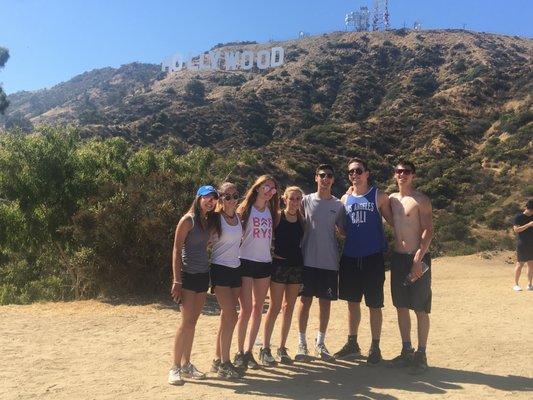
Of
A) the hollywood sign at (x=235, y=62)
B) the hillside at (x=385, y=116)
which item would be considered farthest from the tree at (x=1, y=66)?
the hollywood sign at (x=235, y=62)

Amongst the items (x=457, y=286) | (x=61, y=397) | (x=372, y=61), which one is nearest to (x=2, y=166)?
(x=61, y=397)

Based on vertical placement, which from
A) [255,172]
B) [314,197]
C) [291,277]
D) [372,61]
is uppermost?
[372,61]

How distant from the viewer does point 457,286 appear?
12.3 m

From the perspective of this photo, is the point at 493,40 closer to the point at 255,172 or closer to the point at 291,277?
the point at 255,172

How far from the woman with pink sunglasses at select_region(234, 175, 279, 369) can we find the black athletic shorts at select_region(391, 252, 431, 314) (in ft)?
4.12

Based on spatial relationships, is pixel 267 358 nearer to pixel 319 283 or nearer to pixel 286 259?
→ pixel 319 283

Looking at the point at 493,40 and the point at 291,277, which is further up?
the point at 493,40

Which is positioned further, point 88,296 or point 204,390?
point 88,296

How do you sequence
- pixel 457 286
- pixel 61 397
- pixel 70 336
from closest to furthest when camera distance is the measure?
1. pixel 61 397
2. pixel 70 336
3. pixel 457 286

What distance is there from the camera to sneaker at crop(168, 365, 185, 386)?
16.1 ft

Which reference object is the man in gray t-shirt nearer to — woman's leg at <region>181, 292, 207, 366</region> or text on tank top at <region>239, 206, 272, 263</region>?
text on tank top at <region>239, 206, 272, 263</region>

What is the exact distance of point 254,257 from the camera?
516 centimetres

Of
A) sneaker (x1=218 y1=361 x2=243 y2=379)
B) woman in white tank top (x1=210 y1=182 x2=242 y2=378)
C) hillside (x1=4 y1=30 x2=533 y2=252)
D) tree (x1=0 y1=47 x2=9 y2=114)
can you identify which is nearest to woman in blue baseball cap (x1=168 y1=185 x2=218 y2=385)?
woman in white tank top (x1=210 y1=182 x2=242 y2=378)

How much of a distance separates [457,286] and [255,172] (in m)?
24.4
